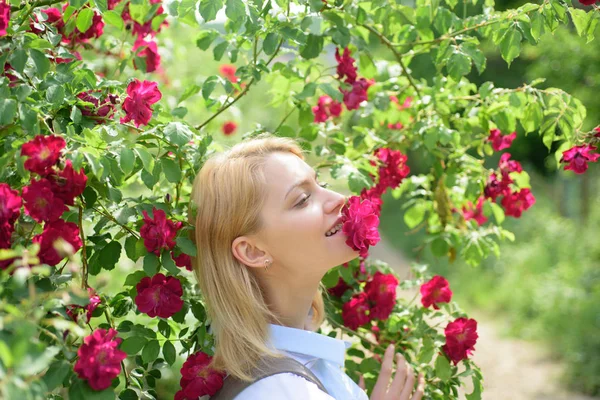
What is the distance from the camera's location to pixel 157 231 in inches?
62.0

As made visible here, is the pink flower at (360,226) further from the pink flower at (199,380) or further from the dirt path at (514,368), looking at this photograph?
the dirt path at (514,368)

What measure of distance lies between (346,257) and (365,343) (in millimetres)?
554

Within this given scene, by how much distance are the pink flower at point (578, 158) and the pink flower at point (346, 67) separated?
628mm

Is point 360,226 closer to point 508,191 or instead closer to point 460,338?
point 460,338

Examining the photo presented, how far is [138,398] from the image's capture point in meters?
1.64

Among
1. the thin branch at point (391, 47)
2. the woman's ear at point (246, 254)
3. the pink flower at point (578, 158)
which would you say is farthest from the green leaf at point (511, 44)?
the woman's ear at point (246, 254)

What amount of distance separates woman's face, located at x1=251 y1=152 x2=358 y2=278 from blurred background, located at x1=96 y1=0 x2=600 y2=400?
1.30 m

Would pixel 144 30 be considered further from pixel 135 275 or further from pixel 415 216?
pixel 415 216

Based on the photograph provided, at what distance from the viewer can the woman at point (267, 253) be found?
168 cm

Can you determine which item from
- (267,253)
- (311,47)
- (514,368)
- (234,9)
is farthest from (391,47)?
(514,368)

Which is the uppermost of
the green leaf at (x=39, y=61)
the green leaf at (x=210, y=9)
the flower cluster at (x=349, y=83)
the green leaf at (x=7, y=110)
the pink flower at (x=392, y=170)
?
the green leaf at (x=210, y=9)

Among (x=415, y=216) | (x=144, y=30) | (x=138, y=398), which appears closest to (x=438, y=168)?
(x=415, y=216)

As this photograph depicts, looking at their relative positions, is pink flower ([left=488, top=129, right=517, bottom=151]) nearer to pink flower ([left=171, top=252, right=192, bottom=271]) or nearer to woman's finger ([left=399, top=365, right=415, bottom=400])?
woman's finger ([left=399, top=365, right=415, bottom=400])

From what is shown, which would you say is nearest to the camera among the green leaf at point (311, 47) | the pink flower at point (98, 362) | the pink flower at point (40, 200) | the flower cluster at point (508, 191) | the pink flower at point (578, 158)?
the pink flower at point (98, 362)
